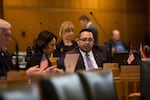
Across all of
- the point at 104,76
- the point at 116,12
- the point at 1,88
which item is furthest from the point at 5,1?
the point at 1,88

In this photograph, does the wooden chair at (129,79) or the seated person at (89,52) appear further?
the seated person at (89,52)

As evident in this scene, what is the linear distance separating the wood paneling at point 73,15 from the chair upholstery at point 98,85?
692 cm

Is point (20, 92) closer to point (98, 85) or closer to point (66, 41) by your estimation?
point (98, 85)

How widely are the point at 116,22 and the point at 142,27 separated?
1091 millimetres

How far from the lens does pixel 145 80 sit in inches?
111

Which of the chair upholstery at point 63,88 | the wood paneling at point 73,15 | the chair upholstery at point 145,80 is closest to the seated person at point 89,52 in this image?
the chair upholstery at point 145,80

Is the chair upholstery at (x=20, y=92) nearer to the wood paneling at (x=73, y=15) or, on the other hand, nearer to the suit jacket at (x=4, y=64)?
the suit jacket at (x=4, y=64)

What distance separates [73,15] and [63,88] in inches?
340

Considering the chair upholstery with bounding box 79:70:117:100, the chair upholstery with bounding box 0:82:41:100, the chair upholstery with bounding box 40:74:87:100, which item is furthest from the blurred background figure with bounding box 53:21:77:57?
the chair upholstery with bounding box 0:82:41:100

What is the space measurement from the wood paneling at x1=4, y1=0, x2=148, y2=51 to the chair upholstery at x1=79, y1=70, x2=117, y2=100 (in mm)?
6920

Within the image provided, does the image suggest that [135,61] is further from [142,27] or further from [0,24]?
[142,27]

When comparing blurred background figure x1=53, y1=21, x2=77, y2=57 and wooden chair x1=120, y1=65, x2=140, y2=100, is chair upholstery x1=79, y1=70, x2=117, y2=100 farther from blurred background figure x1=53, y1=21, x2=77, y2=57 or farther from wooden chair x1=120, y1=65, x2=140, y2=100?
blurred background figure x1=53, y1=21, x2=77, y2=57

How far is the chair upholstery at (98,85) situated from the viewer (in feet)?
7.32

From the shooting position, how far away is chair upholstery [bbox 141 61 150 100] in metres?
2.77
